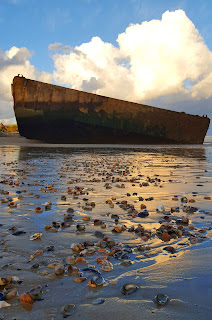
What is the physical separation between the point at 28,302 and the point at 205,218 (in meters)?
2.87

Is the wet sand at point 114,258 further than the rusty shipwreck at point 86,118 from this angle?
No

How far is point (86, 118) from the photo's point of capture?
2495 cm

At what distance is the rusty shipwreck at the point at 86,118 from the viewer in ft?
80.2

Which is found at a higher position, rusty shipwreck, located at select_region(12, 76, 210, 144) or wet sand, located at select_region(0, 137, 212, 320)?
rusty shipwreck, located at select_region(12, 76, 210, 144)

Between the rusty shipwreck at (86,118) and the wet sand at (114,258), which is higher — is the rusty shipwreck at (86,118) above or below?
above

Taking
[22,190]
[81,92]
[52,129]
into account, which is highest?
[81,92]

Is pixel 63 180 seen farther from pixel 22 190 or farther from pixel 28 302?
pixel 28 302

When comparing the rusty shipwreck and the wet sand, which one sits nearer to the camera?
the wet sand

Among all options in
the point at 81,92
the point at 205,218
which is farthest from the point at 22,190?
the point at 81,92

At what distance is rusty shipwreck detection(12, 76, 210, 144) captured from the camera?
24.5 m

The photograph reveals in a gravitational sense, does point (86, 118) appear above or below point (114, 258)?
above

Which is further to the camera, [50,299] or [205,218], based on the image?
[205,218]

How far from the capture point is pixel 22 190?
5.84m

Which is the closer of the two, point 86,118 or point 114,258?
point 114,258
